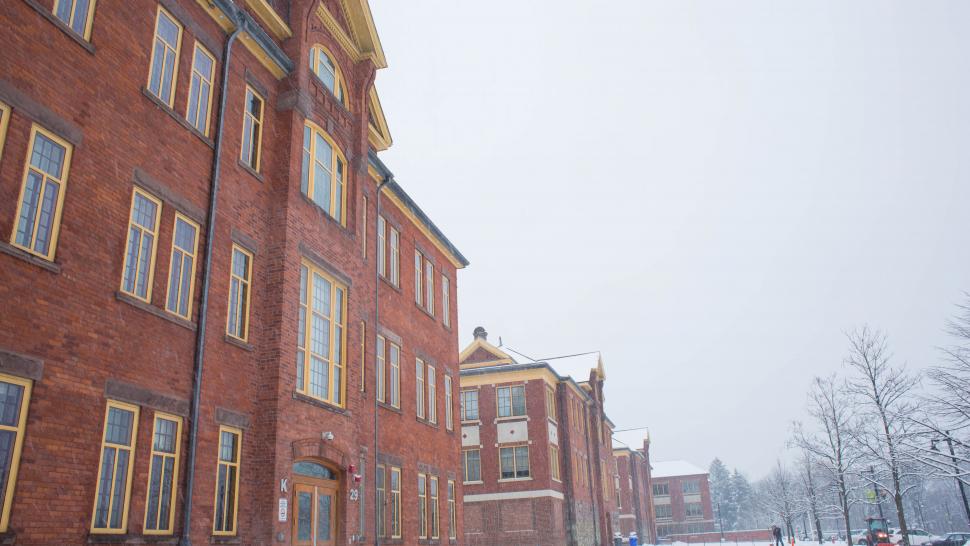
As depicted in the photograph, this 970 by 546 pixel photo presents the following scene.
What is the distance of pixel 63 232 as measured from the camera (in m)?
9.90

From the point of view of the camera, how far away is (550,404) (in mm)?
43125

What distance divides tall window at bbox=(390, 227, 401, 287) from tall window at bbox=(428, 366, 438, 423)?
370 centimetres

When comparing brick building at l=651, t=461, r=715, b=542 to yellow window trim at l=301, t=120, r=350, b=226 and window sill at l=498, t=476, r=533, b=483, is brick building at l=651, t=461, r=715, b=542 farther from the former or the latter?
yellow window trim at l=301, t=120, r=350, b=226

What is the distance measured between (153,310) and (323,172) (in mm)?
6873

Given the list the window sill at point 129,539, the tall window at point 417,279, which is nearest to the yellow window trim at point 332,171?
the tall window at point 417,279

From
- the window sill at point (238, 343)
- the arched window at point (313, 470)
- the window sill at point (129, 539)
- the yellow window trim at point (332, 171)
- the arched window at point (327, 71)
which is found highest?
the arched window at point (327, 71)

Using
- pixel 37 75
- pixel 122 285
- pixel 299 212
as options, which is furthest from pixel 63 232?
pixel 299 212

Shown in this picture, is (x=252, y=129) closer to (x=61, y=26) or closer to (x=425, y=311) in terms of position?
(x=61, y=26)

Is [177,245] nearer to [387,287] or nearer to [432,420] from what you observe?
[387,287]

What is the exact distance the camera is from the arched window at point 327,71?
17.7 meters

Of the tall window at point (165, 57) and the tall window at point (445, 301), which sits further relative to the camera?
the tall window at point (445, 301)

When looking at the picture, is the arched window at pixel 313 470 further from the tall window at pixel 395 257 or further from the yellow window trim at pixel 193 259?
the tall window at pixel 395 257

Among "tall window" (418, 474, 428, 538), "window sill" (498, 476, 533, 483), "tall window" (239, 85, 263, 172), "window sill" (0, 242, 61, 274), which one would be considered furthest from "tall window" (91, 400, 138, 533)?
"window sill" (498, 476, 533, 483)

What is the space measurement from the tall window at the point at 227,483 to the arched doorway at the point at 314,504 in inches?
63.9
